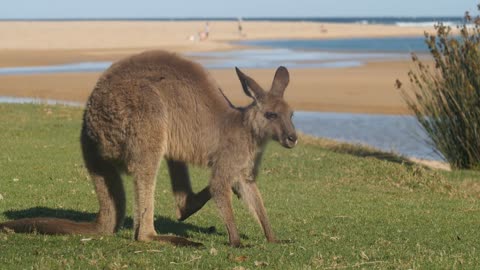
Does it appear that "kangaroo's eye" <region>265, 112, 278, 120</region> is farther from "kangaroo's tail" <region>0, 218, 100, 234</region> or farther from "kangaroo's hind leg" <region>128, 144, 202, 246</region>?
"kangaroo's tail" <region>0, 218, 100, 234</region>

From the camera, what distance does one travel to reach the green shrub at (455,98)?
13.1m

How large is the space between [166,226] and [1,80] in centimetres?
2364

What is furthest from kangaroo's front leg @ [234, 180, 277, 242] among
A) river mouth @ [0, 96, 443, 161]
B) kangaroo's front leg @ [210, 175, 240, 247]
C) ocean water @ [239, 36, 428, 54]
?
ocean water @ [239, 36, 428, 54]

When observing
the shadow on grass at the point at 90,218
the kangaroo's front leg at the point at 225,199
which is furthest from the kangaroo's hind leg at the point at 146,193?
the shadow on grass at the point at 90,218

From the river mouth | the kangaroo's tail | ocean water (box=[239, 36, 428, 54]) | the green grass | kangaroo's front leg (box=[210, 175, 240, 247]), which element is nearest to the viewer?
the green grass

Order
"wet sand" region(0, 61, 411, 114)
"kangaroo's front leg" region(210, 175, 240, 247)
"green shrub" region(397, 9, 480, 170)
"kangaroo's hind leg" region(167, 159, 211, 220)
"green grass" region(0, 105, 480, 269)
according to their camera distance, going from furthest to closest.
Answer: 1. "wet sand" region(0, 61, 411, 114)
2. "green shrub" region(397, 9, 480, 170)
3. "kangaroo's hind leg" region(167, 159, 211, 220)
4. "kangaroo's front leg" region(210, 175, 240, 247)
5. "green grass" region(0, 105, 480, 269)

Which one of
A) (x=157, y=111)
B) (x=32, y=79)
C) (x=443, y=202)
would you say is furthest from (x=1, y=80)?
(x=157, y=111)

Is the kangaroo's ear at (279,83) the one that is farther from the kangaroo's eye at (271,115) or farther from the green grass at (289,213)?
the green grass at (289,213)

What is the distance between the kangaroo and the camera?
661 centimetres

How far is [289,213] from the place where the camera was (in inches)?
351

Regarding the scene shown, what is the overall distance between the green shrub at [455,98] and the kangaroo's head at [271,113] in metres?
6.59

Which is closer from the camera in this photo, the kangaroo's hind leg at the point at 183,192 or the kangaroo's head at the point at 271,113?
the kangaroo's head at the point at 271,113

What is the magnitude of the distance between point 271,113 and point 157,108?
91cm

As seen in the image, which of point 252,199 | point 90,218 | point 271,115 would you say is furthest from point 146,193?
point 90,218
